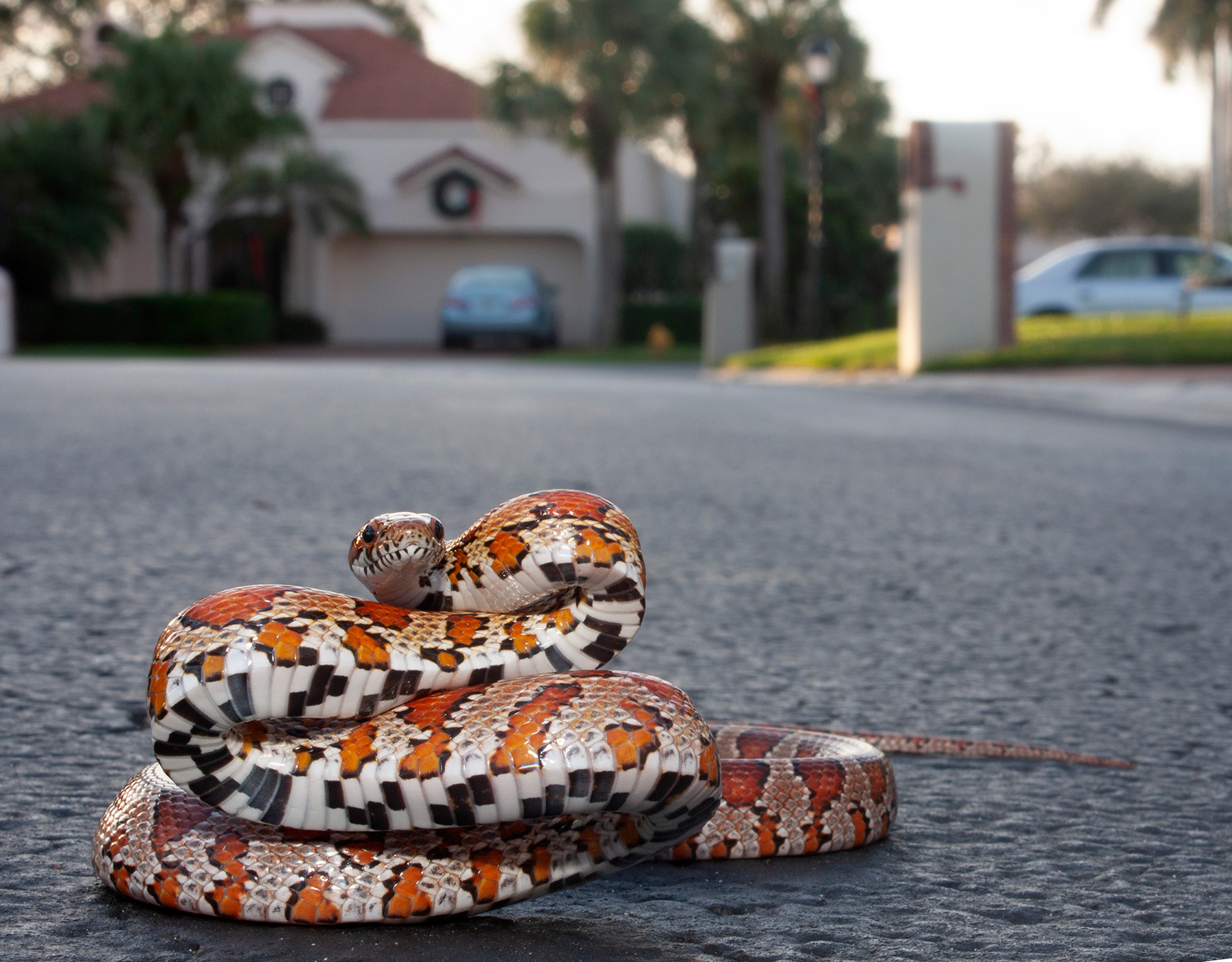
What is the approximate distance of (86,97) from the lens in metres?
45.5

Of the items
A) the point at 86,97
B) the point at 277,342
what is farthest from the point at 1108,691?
the point at 86,97

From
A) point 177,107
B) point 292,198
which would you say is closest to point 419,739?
point 177,107

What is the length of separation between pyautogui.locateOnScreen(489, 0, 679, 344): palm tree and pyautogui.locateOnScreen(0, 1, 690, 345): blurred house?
4.05 metres

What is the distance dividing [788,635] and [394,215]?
39069 millimetres

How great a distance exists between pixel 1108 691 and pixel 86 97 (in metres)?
47.5

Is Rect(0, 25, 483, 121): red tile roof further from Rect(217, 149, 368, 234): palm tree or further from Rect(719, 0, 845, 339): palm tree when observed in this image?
Rect(719, 0, 845, 339): palm tree

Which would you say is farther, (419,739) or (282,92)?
(282,92)

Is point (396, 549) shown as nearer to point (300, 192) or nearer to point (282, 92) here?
point (300, 192)

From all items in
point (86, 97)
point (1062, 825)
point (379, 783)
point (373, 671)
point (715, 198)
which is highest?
point (86, 97)

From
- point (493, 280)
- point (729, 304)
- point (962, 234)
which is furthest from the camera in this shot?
point (493, 280)

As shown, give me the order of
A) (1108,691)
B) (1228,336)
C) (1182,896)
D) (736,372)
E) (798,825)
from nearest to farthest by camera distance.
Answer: (1182,896) → (798,825) → (1108,691) → (1228,336) → (736,372)

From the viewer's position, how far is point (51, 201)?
35219mm

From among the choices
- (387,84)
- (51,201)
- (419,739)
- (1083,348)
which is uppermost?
(387,84)

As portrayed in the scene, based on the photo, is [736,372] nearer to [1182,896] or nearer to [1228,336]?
[1228,336]
